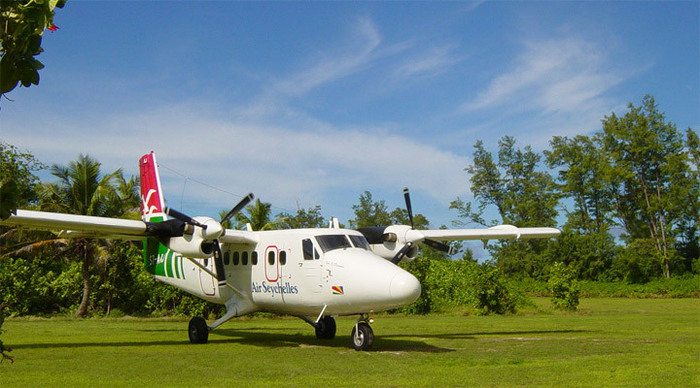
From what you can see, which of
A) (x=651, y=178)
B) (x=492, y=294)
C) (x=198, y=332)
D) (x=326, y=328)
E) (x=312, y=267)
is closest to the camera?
(x=312, y=267)

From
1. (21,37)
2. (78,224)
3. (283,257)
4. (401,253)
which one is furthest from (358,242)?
(21,37)

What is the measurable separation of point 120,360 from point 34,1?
1088cm

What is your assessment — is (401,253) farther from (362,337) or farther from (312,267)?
(362,337)

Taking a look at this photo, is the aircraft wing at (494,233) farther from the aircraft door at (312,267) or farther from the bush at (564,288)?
the bush at (564,288)

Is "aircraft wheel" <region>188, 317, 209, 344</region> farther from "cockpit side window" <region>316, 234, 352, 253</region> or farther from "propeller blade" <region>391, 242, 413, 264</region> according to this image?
"propeller blade" <region>391, 242, 413, 264</region>

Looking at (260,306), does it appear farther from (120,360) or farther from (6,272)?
(6,272)

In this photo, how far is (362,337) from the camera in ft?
45.2

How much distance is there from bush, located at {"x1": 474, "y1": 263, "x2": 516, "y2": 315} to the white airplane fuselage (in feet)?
48.1

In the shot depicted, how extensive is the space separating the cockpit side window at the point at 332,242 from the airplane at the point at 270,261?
22mm

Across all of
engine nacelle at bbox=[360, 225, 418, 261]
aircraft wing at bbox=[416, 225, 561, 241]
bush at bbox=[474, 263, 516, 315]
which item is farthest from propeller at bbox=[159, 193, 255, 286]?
bush at bbox=[474, 263, 516, 315]

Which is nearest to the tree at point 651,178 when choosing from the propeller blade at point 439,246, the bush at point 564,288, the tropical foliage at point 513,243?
the tropical foliage at point 513,243

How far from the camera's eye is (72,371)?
10812 mm

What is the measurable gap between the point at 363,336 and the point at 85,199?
19992 millimetres

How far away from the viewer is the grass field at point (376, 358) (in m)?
9.66
